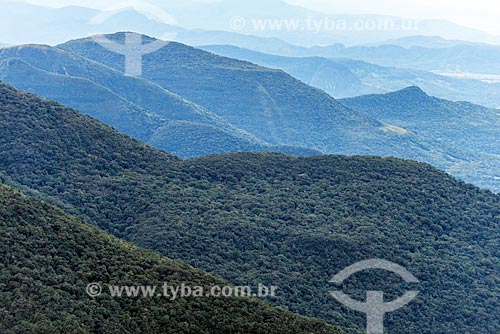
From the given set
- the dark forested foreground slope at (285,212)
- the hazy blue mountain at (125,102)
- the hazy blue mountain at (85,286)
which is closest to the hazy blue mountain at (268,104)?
the hazy blue mountain at (125,102)

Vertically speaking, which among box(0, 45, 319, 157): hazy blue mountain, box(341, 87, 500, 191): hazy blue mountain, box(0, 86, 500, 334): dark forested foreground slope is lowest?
box(341, 87, 500, 191): hazy blue mountain

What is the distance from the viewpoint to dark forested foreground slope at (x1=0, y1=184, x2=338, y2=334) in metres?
21.6

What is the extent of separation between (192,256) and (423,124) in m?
A: 92.7

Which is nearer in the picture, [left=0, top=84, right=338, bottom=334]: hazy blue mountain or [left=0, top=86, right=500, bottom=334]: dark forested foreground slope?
[left=0, top=84, right=338, bottom=334]: hazy blue mountain

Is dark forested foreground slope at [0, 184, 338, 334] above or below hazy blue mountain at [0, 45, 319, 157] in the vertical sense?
above

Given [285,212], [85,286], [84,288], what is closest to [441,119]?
[285,212]

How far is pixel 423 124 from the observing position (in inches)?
4759

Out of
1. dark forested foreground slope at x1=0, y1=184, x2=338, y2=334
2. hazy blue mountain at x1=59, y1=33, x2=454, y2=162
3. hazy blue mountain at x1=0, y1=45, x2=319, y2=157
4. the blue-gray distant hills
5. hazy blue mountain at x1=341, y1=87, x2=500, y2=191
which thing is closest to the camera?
dark forested foreground slope at x1=0, y1=184, x2=338, y2=334

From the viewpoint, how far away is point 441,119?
12425 centimetres

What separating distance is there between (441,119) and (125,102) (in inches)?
2168

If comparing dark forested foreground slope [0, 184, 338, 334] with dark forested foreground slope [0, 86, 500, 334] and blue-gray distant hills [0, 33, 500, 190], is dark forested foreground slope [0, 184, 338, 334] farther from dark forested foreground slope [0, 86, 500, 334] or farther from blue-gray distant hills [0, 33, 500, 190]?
blue-gray distant hills [0, 33, 500, 190]

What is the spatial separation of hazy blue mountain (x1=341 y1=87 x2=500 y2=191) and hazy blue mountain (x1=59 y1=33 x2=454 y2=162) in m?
8.47

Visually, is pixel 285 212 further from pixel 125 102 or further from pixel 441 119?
Answer: pixel 441 119

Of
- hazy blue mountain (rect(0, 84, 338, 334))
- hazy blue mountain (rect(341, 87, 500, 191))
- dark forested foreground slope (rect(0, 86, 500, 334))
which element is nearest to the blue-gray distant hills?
hazy blue mountain (rect(341, 87, 500, 191))
